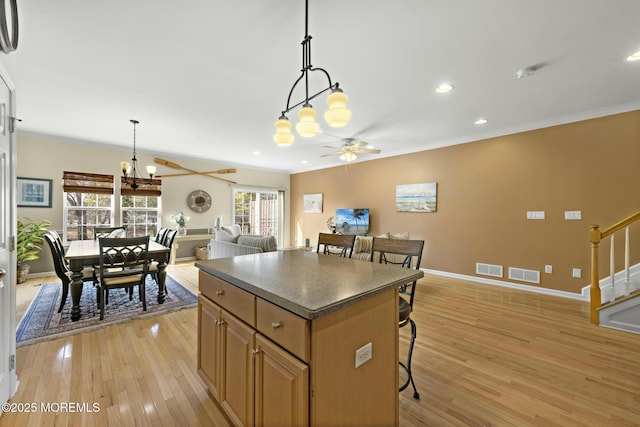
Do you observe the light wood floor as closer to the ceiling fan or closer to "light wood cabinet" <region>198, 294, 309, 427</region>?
"light wood cabinet" <region>198, 294, 309, 427</region>

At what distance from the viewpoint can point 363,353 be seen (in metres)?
1.18

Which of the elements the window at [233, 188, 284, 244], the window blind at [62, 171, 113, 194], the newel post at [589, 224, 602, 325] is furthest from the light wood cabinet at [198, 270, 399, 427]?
the window at [233, 188, 284, 244]

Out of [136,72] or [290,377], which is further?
[136,72]

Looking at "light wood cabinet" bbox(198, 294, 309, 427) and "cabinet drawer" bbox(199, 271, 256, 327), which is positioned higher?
"cabinet drawer" bbox(199, 271, 256, 327)

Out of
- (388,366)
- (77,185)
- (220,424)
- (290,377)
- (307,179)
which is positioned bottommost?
(220,424)

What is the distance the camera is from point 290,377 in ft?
3.44

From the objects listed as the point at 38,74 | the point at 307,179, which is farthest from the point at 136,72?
the point at 307,179

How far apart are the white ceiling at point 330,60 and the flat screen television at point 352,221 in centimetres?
258

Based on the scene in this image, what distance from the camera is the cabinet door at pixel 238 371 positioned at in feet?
4.19

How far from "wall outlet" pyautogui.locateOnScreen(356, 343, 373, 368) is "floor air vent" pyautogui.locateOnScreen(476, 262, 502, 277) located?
418 centimetres

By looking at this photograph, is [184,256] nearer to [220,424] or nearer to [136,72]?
[136,72]

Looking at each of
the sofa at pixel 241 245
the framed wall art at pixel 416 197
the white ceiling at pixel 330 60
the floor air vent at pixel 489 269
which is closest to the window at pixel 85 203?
the white ceiling at pixel 330 60

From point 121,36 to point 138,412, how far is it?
2.71 meters

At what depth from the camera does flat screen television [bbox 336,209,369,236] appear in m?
6.23
